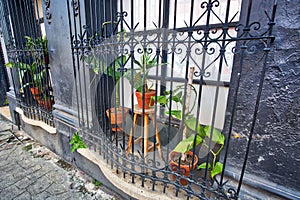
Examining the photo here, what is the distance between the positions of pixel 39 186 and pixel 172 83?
246cm

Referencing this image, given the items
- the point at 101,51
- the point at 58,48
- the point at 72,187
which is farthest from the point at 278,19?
the point at 72,187

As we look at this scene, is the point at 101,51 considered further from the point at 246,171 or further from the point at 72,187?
the point at 72,187

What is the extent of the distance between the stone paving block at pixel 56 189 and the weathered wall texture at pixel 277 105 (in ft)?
7.79

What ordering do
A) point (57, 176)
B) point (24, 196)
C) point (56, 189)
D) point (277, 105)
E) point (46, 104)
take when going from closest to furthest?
1. point (277, 105)
2. point (24, 196)
3. point (56, 189)
4. point (57, 176)
5. point (46, 104)

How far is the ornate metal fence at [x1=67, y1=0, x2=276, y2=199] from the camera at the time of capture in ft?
3.84

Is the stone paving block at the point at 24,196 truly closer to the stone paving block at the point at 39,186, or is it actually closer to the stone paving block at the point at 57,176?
the stone paving block at the point at 39,186

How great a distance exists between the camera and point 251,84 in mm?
1086

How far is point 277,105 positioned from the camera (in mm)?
1014

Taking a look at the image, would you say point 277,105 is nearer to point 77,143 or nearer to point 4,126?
point 77,143

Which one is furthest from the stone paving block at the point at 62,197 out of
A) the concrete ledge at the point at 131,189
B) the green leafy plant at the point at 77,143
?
the concrete ledge at the point at 131,189

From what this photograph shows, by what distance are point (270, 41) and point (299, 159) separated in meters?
0.76

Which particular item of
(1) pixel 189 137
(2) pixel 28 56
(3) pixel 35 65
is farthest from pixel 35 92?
(1) pixel 189 137

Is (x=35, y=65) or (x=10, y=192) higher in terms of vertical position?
(x=35, y=65)

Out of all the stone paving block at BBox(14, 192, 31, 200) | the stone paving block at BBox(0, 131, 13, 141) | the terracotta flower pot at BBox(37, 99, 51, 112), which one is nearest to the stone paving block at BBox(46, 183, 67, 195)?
the stone paving block at BBox(14, 192, 31, 200)
